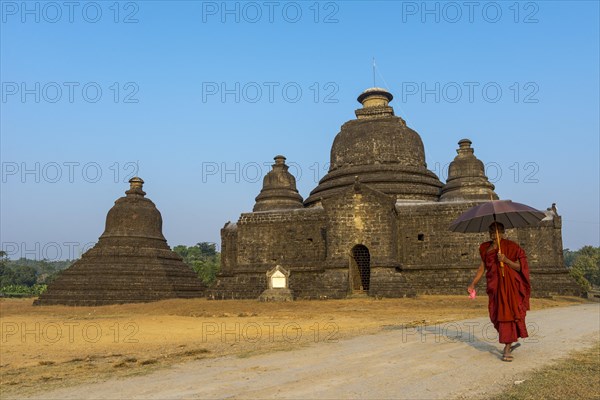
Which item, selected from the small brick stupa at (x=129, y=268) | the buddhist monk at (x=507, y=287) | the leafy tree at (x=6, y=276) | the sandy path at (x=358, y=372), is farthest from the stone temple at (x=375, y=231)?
the leafy tree at (x=6, y=276)

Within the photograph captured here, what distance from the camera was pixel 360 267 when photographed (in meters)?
22.8

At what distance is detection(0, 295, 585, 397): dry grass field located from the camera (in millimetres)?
7031

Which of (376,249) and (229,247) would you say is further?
(229,247)

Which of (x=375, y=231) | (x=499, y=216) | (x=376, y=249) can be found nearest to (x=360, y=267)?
(x=376, y=249)

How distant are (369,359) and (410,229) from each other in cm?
1797

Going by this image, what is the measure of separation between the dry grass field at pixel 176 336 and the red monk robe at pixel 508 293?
327 centimetres

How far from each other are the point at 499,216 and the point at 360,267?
610 inches

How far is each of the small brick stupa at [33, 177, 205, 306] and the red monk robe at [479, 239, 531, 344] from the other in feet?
76.3

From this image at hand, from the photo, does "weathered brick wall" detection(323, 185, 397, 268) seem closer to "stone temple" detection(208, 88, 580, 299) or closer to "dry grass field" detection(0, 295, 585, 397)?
"stone temple" detection(208, 88, 580, 299)

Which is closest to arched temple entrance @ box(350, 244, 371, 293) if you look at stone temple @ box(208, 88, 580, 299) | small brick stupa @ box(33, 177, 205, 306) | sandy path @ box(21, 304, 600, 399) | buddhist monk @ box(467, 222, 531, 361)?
stone temple @ box(208, 88, 580, 299)

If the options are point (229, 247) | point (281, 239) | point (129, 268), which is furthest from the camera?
point (229, 247)

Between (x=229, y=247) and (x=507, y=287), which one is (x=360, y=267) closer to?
(x=229, y=247)

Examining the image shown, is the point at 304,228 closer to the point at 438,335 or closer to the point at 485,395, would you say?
the point at 438,335

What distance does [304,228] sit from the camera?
25.2 meters
